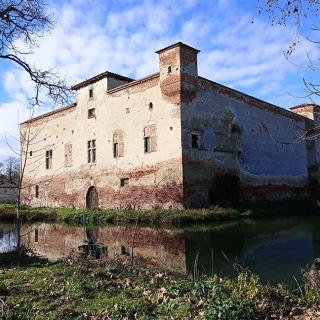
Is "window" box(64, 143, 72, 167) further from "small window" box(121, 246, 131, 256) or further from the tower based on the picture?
"small window" box(121, 246, 131, 256)

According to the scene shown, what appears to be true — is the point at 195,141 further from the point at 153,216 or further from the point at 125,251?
the point at 125,251

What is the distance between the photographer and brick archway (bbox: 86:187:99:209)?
2969 centimetres

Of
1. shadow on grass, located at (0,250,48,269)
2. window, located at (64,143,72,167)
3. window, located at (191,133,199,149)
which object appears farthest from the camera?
window, located at (64,143,72,167)

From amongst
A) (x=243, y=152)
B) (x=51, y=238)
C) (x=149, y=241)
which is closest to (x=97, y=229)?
(x=51, y=238)

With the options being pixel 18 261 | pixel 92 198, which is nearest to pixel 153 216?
pixel 92 198

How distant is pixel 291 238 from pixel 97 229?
9.25 meters

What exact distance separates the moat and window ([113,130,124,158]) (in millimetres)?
7333

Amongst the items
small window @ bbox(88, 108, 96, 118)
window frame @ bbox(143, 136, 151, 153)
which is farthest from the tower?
small window @ bbox(88, 108, 96, 118)

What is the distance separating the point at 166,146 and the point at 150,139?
1.57 meters

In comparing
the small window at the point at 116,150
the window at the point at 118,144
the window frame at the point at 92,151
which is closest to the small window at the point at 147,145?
the window at the point at 118,144

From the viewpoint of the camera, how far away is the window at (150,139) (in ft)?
83.1

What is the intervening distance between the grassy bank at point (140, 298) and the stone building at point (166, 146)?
13.0 metres

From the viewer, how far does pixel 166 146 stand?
2445 cm

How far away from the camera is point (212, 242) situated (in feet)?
48.3
